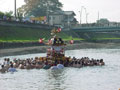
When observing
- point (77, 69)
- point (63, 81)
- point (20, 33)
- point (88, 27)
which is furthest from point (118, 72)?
point (88, 27)

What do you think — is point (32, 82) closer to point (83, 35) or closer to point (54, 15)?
point (83, 35)

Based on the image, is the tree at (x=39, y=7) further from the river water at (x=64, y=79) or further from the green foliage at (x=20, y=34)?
the river water at (x=64, y=79)

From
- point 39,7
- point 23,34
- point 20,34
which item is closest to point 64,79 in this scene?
point 20,34

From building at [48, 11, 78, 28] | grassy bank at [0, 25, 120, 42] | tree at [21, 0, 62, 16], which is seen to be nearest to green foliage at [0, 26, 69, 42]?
grassy bank at [0, 25, 120, 42]

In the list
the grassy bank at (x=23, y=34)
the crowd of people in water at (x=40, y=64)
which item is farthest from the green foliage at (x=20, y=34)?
the crowd of people in water at (x=40, y=64)

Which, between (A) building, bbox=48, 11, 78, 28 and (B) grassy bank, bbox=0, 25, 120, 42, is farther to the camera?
(A) building, bbox=48, 11, 78, 28

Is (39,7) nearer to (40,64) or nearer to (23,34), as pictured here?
(23,34)

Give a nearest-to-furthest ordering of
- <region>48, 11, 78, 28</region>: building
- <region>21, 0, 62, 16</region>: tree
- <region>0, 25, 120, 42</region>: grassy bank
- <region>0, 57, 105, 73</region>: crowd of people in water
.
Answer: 1. <region>0, 57, 105, 73</region>: crowd of people in water
2. <region>0, 25, 120, 42</region>: grassy bank
3. <region>21, 0, 62, 16</region>: tree
4. <region>48, 11, 78, 28</region>: building

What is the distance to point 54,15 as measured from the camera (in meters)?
166

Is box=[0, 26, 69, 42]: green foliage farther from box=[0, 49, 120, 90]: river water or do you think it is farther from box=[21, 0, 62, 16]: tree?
box=[21, 0, 62, 16]: tree

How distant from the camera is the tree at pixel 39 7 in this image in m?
164

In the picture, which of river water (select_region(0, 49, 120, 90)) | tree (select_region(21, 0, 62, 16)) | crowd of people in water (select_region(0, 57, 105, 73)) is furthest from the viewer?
tree (select_region(21, 0, 62, 16))

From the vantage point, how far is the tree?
539ft

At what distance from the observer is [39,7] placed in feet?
551
